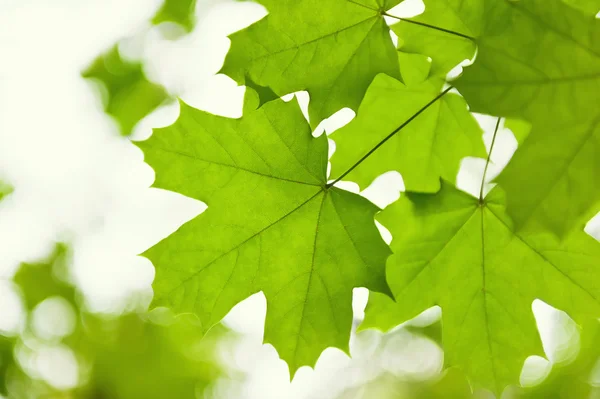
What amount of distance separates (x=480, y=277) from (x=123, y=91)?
418cm

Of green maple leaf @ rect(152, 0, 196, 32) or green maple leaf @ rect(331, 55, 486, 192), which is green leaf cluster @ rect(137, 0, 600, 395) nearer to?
green maple leaf @ rect(331, 55, 486, 192)

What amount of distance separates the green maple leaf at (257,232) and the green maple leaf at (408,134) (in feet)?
0.93

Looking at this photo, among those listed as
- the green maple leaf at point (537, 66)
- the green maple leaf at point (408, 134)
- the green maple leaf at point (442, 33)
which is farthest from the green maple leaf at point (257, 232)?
the green maple leaf at point (537, 66)

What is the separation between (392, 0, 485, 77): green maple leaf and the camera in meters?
1.63

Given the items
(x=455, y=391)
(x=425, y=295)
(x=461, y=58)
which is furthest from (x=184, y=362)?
(x=461, y=58)

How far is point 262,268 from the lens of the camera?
184 centimetres

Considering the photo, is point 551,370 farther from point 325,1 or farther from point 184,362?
point 325,1

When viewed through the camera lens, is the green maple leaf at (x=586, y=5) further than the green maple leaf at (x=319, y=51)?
No

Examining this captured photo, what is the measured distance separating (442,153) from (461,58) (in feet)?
1.45

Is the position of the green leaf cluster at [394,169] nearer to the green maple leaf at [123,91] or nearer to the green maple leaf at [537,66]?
the green maple leaf at [537,66]

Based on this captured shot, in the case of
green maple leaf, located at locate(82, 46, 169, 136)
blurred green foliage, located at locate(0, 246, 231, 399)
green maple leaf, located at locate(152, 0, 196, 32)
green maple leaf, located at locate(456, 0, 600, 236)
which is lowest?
blurred green foliage, located at locate(0, 246, 231, 399)

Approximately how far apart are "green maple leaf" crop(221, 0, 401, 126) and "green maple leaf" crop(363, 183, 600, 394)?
0.47 m

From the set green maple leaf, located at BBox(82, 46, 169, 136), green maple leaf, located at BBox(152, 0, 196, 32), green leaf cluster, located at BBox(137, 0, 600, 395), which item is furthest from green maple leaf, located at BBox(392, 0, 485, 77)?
green maple leaf, located at BBox(82, 46, 169, 136)

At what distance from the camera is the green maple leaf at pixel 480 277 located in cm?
195
